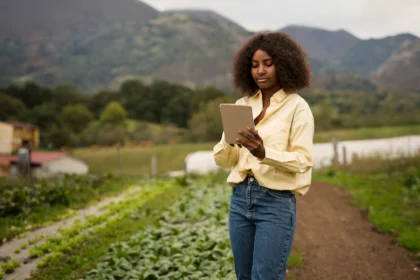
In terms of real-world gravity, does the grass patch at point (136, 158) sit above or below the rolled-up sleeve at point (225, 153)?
below

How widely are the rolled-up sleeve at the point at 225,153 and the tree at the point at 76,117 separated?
45.7m

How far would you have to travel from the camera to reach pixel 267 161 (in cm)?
238

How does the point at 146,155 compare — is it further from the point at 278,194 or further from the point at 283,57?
the point at 278,194

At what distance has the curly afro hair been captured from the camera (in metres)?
2.68

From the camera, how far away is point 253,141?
235cm

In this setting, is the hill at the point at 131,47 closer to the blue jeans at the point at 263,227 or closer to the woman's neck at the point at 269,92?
the woman's neck at the point at 269,92

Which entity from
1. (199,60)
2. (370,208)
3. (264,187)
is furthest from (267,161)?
(199,60)

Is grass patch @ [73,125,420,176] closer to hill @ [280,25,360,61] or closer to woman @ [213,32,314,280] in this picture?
hill @ [280,25,360,61]

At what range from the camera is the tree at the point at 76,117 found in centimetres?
4800

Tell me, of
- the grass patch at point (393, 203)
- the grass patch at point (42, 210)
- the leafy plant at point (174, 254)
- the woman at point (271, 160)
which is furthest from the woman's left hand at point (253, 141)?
the grass patch at point (42, 210)

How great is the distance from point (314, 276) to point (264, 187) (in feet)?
10.6

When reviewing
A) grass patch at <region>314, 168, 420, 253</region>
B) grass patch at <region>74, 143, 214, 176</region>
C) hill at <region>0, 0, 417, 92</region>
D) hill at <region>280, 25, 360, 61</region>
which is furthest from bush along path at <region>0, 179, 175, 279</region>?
hill at <region>280, 25, 360, 61</region>

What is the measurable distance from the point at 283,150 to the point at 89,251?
4.23m

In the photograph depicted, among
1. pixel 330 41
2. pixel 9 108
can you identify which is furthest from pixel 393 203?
pixel 330 41
